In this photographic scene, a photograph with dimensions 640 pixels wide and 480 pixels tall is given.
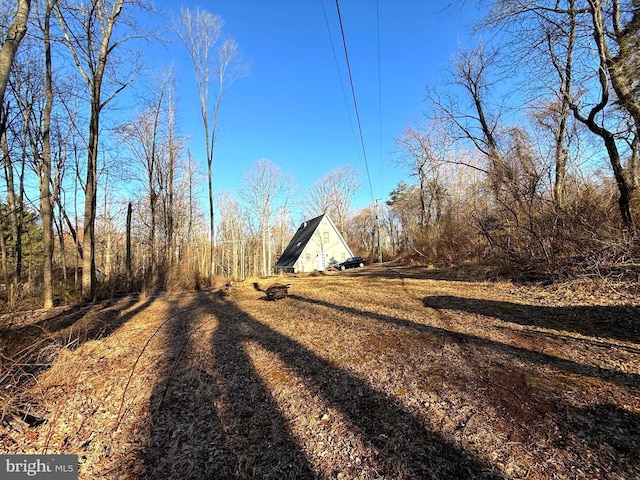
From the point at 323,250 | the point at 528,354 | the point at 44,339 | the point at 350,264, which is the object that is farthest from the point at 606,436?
the point at 323,250

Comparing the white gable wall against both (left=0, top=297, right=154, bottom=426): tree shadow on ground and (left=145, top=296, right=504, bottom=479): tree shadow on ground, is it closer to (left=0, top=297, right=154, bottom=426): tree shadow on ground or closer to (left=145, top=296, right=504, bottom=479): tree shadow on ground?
(left=0, top=297, right=154, bottom=426): tree shadow on ground

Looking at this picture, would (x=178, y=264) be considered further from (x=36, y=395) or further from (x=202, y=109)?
(x=36, y=395)

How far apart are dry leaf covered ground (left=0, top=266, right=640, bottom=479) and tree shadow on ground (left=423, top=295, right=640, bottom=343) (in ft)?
0.12

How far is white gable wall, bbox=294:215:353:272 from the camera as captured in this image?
97.7 feet

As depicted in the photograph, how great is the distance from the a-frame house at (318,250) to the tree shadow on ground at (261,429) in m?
25.2

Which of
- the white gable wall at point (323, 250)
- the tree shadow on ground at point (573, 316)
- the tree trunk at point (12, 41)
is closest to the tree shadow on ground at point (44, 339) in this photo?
the tree trunk at point (12, 41)

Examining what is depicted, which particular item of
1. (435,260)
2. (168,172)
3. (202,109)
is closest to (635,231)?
(435,260)

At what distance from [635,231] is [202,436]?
8495mm

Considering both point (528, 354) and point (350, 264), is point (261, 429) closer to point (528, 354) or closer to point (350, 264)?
point (528, 354)

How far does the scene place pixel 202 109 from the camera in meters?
16.9

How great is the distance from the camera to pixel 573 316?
512cm

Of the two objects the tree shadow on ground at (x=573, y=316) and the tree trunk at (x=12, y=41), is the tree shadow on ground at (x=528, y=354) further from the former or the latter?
the tree trunk at (x=12, y=41)

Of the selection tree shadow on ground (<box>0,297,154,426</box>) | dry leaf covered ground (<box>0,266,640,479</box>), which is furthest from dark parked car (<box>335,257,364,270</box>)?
dry leaf covered ground (<box>0,266,640,479</box>)

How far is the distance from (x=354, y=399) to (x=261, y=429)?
0.96 meters
